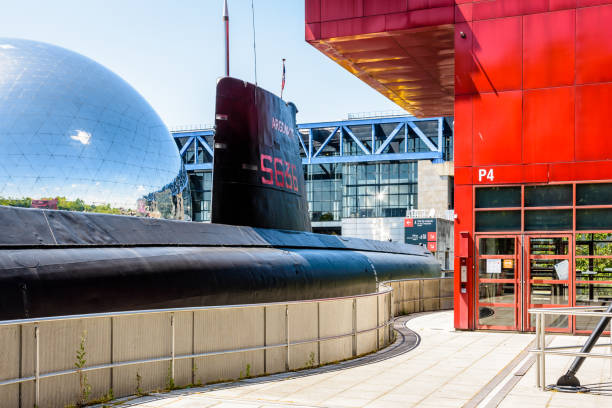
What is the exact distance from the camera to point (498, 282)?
61.3 feet

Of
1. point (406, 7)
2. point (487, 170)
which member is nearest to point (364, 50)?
point (406, 7)

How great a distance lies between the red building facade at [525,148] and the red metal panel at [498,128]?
0.09 ft

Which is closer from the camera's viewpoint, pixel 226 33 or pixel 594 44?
pixel 594 44

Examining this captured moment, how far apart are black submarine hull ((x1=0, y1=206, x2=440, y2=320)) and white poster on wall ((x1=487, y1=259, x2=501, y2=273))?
13.5 ft

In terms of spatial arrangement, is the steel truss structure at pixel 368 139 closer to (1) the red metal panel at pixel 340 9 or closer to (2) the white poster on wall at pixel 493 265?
(1) the red metal panel at pixel 340 9

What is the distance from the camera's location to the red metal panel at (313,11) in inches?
816

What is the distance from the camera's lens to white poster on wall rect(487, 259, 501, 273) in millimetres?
18734

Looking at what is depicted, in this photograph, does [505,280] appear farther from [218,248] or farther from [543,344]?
[543,344]

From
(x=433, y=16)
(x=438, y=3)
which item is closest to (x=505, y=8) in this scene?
(x=438, y=3)

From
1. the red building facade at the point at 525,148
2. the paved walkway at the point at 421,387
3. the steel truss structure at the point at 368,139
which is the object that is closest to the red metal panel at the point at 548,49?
the red building facade at the point at 525,148

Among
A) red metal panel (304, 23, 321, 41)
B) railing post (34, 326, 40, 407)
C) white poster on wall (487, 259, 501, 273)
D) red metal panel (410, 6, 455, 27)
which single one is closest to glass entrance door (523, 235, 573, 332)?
white poster on wall (487, 259, 501, 273)

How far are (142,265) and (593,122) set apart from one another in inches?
458

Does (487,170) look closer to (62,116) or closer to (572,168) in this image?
(572,168)

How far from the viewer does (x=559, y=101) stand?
59.3 ft
